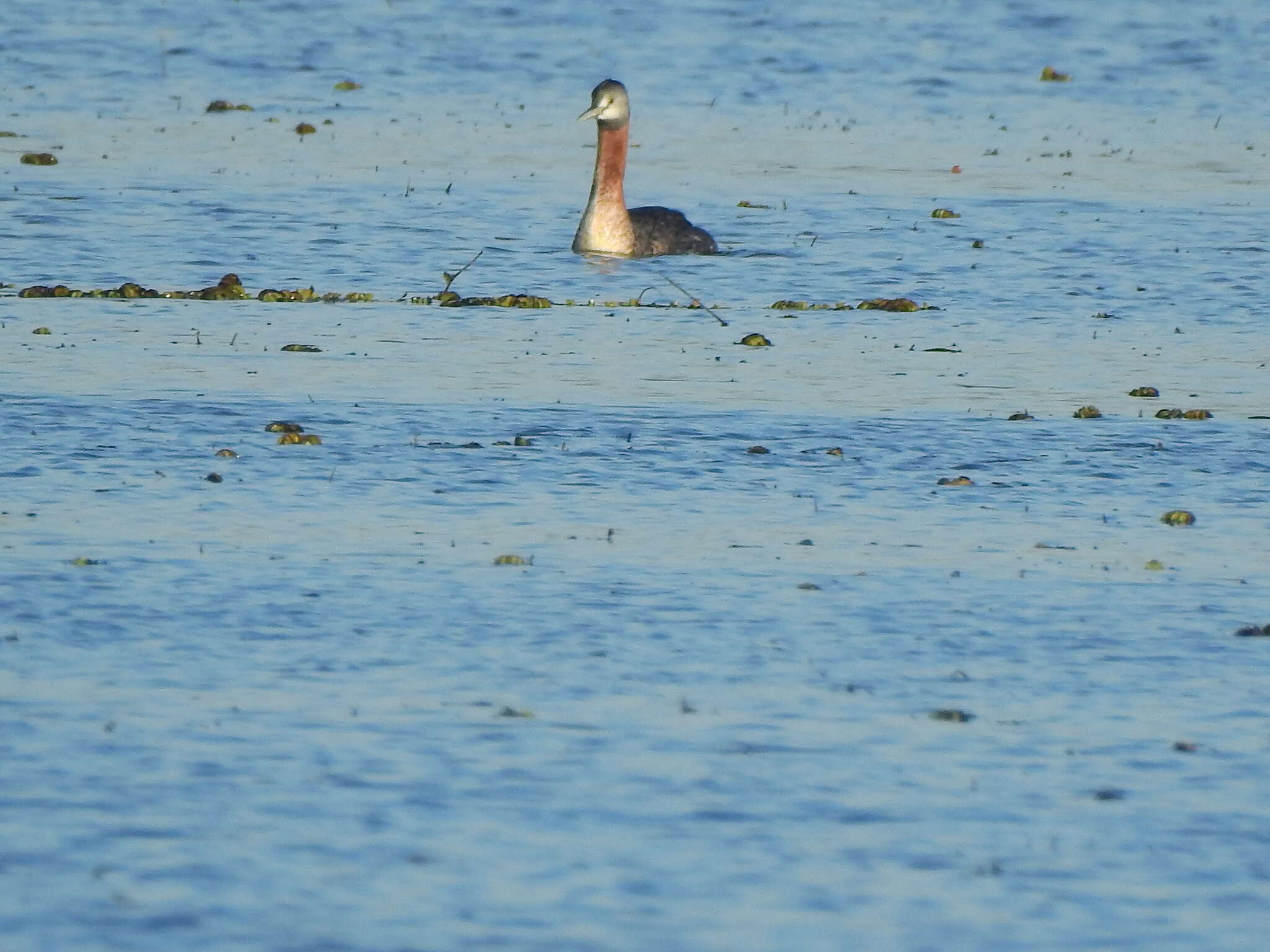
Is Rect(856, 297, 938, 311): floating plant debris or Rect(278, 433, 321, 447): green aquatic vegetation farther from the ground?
Rect(856, 297, 938, 311): floating plant debris

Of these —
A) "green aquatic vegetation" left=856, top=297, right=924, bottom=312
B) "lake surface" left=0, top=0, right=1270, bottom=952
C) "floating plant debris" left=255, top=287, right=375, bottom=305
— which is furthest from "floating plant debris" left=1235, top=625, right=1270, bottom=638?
"floating plant debris" left=255, top=287, right=375, bottom=305

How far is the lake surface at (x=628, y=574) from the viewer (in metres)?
8.22

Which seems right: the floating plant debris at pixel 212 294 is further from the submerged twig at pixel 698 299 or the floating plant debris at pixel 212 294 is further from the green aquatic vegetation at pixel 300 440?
the green aquatic vegetation at pixel 300 440

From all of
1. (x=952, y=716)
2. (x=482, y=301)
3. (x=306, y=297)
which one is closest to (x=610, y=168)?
(x=482, y=301)

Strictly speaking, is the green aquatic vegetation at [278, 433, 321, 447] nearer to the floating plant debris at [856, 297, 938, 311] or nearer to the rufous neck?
the floating plant debris at [856, 297, 938, 311]

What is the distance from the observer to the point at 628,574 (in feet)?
38.8

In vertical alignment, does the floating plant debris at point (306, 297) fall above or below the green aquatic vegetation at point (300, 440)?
above

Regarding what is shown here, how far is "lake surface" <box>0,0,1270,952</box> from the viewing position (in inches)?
324

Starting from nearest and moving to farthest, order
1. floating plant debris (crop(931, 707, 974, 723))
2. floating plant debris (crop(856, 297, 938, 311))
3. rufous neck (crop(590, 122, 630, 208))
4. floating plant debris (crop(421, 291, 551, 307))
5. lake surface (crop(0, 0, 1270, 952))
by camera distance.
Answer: lake surface (crop(0, 0, 1270, 952))
floating plant debris (crop(931, 707, 974, 723))
floating plant debris (crop(421, 291, 551, 307))
floating plant debris (crop(856, 297, 938, 311))
rufous neck (crop(590, 122, 630, 208))

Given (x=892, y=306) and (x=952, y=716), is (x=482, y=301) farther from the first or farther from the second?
(x=952, y=716)

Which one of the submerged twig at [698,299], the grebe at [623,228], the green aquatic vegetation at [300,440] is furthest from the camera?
the grebe at [623,228]

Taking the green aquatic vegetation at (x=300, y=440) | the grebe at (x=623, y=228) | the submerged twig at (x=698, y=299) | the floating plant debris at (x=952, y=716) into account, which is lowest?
the floating plant debris at (x=952, y=716)

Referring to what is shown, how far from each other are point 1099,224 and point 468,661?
16.4 m

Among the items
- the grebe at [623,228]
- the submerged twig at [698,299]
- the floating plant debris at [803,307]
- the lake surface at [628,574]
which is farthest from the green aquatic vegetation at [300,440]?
the grebe at [623,228]
